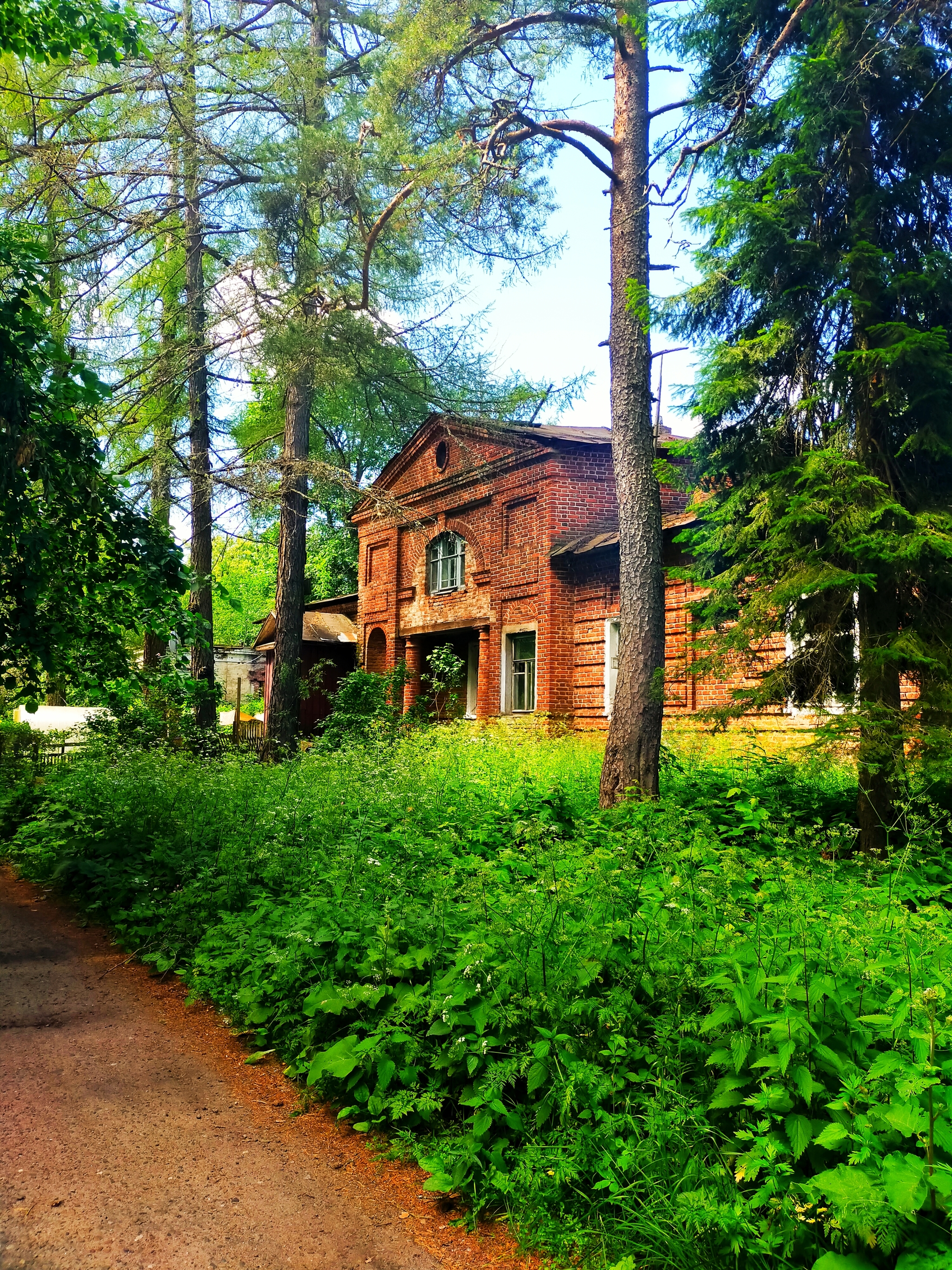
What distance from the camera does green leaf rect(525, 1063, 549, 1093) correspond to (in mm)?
3309

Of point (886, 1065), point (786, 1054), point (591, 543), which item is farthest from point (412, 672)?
point (886, 1065)

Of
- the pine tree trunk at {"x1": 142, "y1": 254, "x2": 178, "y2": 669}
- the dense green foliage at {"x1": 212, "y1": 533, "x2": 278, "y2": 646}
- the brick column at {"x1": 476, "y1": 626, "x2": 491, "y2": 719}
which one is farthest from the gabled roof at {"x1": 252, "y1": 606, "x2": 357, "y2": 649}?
the dense green foliage at {"x1": 212, "y1": 533, "x2": 278, "y2": 646}

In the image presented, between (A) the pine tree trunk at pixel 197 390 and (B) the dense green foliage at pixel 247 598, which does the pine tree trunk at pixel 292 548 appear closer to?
(A) the pine tree trunk at pixel 197 390

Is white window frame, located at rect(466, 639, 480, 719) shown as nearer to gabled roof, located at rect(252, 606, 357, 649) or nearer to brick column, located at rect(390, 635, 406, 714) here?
brick column, located at rect(390, 635, 406, 714)

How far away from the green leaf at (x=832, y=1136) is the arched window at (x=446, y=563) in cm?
1852

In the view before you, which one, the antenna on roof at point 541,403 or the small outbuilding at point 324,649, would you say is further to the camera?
the small outbuilding at point 324,649

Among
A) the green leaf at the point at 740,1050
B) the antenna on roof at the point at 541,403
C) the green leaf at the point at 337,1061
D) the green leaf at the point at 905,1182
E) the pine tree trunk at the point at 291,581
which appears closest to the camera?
the green leaf at the point at 905,1182

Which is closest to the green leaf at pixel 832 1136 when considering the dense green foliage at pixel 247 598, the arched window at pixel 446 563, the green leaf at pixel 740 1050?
the green leaf at pixel 740 1050

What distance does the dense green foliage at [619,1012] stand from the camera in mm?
2527

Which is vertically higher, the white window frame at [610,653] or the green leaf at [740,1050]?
the white window frame at [610,653]

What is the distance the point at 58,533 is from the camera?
23.5 feet

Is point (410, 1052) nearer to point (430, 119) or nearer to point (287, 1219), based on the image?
point (287, 1219)

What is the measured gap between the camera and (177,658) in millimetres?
10719

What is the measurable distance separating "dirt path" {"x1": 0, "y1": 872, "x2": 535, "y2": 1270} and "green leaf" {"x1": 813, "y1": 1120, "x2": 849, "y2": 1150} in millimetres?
1218
